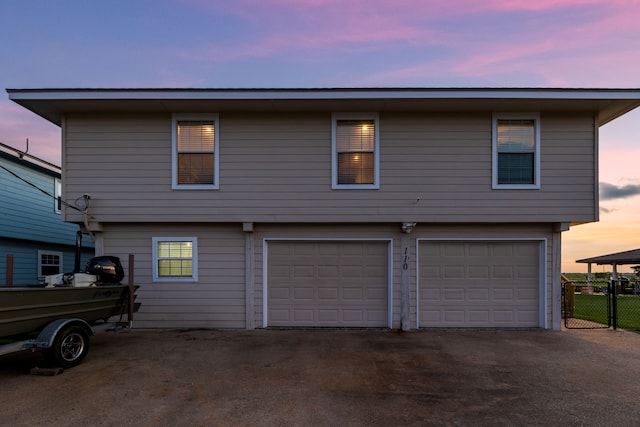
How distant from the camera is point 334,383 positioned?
15.0ft

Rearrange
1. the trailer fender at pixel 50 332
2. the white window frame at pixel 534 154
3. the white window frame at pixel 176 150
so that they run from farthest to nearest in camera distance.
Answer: the white window frame at pixel 176 150
the white window frame at pixel 534 154
the trailer fender at pixel 50 332

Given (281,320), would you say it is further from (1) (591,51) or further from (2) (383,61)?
(1) (591,51)

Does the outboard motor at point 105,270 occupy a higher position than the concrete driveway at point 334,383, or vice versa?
the outboard motor at point 105,270

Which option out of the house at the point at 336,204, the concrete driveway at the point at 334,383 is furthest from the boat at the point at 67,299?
the house at the point at 336,204

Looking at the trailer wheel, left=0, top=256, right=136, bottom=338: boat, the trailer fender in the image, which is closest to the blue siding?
left=0, top=256, right=136, bottom=338: boat

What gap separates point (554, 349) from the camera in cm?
625

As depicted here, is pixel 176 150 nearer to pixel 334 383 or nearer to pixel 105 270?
pixel 105 270

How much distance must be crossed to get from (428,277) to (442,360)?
2.52m

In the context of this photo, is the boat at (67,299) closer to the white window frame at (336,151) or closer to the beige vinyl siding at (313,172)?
the beige vinyl siding at (313,172)

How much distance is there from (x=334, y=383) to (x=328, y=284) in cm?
337

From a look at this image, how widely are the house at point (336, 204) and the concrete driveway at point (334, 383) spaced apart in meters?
1.01

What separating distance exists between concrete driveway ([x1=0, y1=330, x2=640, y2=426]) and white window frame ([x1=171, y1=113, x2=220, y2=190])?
3.19 m

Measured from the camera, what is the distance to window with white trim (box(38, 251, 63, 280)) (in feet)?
38.1

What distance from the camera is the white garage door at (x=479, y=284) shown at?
781cm
